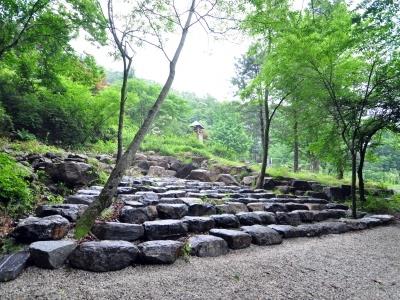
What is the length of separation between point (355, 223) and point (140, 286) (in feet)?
18.7

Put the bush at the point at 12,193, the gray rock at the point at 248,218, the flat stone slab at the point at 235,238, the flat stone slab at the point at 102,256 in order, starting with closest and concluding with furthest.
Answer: the flat stone slab at the point at 102,256, the flat stone slab at the point at 235,238, the bush at the point at 12,193, the gray rock at the point at 248,218

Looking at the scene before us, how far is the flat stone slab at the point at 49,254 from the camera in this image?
3.12m

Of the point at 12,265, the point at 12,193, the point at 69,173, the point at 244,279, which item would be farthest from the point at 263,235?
the point at 69,173

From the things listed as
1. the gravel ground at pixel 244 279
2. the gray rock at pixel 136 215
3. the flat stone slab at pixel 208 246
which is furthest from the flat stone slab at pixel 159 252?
the gray rock at pixel 136 215

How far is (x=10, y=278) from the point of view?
2857mm

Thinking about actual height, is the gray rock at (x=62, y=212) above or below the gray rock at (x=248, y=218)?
above

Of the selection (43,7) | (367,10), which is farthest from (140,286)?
(43,7)

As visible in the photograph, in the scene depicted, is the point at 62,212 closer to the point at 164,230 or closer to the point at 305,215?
the point at 164,230

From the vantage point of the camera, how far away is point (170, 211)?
523 cm

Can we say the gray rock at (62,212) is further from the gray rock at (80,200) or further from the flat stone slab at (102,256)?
the flat stone slab at (102,256)

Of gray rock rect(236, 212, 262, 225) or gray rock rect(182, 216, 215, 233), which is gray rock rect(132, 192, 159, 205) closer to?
gray rock rect(182, 216, 215, 233)

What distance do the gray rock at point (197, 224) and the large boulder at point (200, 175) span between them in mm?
8271

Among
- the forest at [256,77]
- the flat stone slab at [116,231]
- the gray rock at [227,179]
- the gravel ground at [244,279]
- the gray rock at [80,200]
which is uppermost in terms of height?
the forest at [256,77]

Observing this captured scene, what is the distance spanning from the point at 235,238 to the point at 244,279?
3.42 feet
